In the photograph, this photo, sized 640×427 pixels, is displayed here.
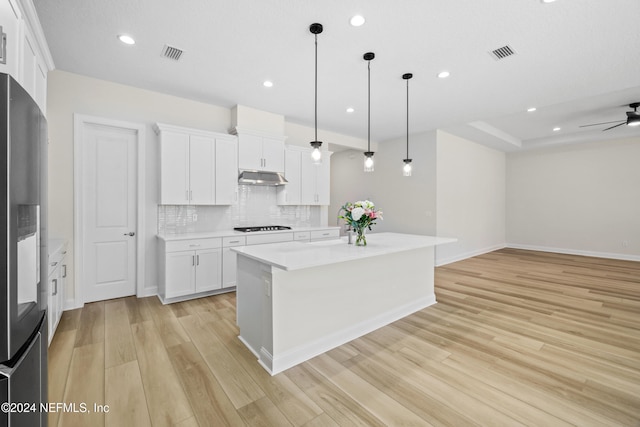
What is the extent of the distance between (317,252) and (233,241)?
2.00 meters

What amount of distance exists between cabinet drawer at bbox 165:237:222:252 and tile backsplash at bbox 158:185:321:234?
1.88 feet

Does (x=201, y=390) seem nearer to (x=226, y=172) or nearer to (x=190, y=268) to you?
(x=190, y=268)

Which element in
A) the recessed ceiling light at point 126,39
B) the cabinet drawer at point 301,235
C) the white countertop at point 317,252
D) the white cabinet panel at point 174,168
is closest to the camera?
the white countertop at point 317,252

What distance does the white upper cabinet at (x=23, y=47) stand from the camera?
1.61m

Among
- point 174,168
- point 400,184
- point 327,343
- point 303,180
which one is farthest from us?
point 400,184

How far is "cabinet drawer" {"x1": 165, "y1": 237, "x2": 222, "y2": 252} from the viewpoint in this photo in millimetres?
3684

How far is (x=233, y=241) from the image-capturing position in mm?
4156

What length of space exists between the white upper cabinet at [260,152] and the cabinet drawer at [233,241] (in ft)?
3.77

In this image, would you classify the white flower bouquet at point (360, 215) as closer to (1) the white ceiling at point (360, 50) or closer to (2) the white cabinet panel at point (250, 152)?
(1) the white ceiling at point (360, 50)

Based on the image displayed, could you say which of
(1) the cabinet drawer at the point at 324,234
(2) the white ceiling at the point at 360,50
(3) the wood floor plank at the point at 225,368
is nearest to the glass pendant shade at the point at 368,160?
(2) the white ceiling at the point at 360,50

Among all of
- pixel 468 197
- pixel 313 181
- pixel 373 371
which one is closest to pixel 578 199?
pixel 468 197

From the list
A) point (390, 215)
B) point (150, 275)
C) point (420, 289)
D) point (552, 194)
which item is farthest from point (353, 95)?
point (552, 194)

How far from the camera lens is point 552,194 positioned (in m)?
7.84

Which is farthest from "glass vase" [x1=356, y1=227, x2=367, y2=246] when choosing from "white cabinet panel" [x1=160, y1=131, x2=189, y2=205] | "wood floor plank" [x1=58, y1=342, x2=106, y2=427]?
"white cabinet panel" [x1=160, y1=131, x2=189, y2=205]
